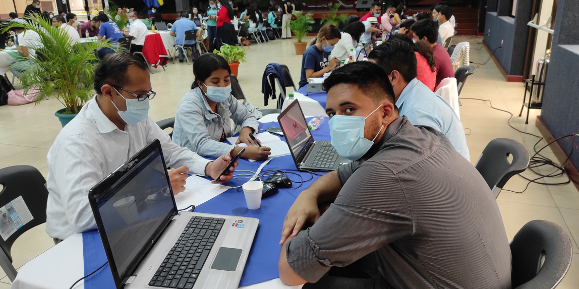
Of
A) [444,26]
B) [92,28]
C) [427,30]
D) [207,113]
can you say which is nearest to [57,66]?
[207,113]

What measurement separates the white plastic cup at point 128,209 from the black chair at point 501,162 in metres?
1.40

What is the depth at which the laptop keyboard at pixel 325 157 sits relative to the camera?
1938mm

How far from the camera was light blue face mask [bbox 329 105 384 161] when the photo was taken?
1.27m

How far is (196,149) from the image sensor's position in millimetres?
2268

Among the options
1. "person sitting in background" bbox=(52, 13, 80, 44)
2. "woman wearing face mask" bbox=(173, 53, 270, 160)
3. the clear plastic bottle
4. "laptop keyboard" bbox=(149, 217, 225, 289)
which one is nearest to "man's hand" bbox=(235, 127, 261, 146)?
"woman wearing face mask" bbox=(173, 53, 270, 160)

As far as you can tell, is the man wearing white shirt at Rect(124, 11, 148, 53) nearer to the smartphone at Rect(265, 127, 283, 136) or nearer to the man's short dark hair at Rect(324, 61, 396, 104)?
the smartphone at Rect(265, 127, 283, 136)

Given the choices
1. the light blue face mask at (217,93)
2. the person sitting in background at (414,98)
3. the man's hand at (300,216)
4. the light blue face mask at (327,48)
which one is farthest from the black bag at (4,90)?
the man's hand at (300,216)

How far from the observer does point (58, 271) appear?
1.17m

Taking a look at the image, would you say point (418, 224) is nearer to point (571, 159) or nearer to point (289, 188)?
point (289, 188)

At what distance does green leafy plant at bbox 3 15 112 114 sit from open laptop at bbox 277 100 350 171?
112 inches

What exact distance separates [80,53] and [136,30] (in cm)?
458

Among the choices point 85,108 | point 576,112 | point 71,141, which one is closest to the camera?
point 71,141

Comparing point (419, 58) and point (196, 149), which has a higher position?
point (419, 58)

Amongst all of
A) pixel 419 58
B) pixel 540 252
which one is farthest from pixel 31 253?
pixel 419 58
